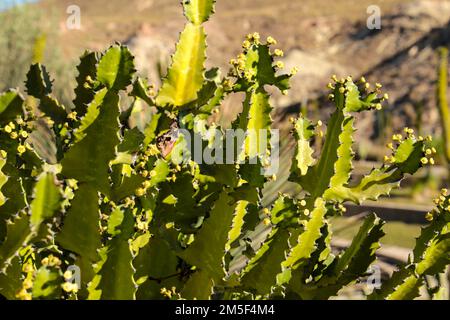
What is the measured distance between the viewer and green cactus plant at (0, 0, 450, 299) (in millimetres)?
1801

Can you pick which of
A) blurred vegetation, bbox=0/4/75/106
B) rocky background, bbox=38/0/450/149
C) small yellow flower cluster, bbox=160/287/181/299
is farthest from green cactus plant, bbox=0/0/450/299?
blurred vegetation, bbox=0/4/75/106

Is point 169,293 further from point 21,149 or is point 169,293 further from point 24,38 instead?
point 24,38

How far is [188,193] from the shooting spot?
76.0 inches

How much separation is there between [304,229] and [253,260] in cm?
19

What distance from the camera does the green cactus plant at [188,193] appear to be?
5.91ft

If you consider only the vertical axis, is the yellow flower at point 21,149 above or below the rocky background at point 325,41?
below

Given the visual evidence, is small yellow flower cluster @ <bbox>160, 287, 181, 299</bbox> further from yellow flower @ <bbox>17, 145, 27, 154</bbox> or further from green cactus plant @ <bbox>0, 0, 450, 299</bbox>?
yellow flower @ <bbox>17, 145, 27, 154</bbox>

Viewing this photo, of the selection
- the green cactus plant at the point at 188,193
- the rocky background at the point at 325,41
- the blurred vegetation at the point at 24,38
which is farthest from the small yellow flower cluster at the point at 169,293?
the blurred vegetation at the point at 24,38

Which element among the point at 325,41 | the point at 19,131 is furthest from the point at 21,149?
the point at 325,41

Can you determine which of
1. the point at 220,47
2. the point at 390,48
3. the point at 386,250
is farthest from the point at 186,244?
the point at 220,47

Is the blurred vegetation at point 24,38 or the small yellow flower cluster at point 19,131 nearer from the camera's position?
the small yellow flower cluster at point 19,131

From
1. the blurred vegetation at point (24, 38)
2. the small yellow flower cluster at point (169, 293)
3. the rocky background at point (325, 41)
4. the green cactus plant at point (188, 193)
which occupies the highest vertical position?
the rocky background at point (325, 41)

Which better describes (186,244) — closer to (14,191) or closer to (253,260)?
(253,260)

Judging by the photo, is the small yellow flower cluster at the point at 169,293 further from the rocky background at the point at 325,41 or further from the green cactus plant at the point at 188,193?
the rocky background at the point at 325,41
